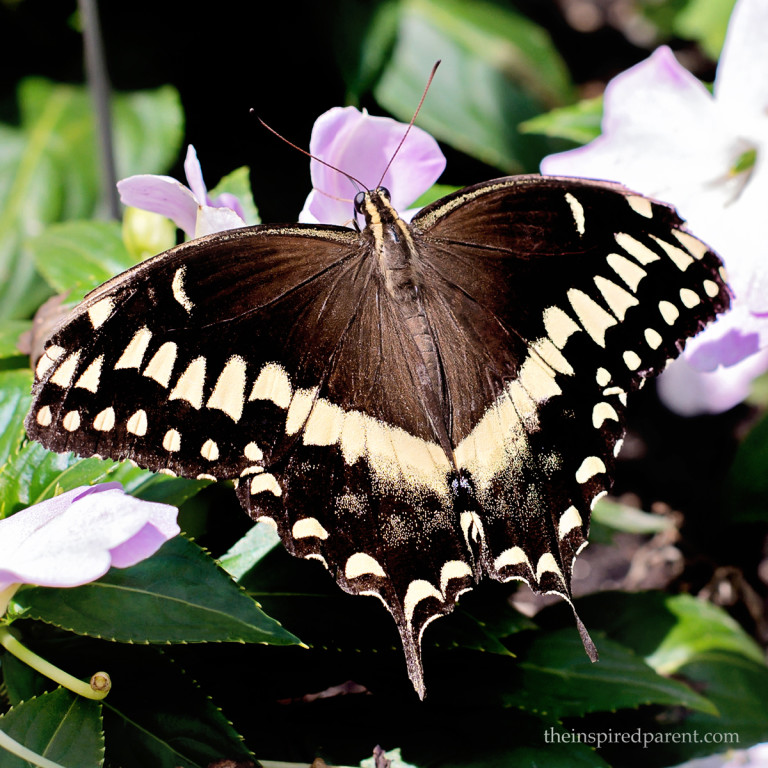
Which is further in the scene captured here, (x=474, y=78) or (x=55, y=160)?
(x=474, y=78)

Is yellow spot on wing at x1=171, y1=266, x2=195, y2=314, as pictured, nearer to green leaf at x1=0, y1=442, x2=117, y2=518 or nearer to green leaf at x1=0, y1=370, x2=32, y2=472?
green leaf at x1=0, y1=442, x2=117, y2=518

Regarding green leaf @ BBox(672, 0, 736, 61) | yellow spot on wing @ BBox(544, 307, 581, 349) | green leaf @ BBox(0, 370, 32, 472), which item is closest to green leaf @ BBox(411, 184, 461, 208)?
yellow spot on wing @ BBox(544, 307, 581, 349)

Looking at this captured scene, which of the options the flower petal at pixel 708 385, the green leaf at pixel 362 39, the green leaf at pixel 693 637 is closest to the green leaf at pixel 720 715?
the green leaf at pixel 693 637

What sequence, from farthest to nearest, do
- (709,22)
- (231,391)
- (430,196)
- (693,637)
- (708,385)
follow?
(709,22)
(708,385)
(693,637)
(430,196)
(231,391)

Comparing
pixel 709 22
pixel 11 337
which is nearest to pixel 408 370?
pixel 11 337

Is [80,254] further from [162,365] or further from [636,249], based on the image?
[636,249]

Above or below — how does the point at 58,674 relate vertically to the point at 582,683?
above
